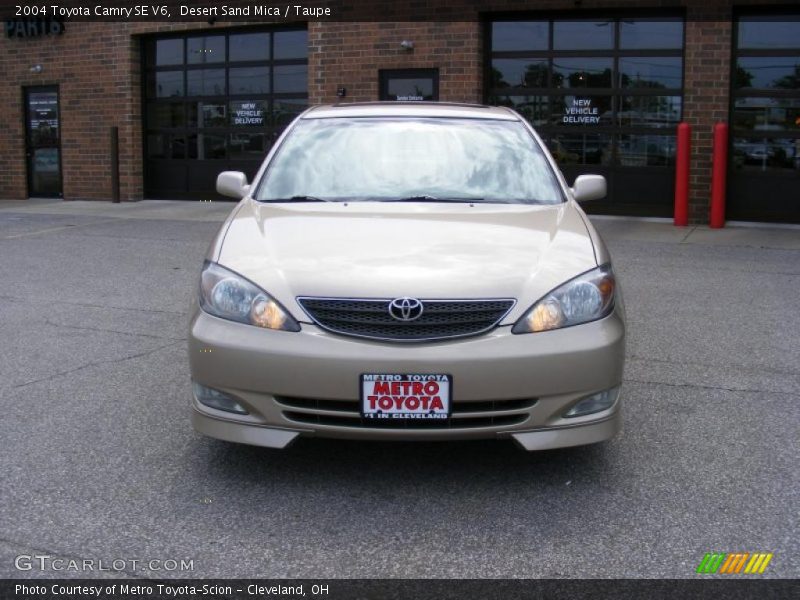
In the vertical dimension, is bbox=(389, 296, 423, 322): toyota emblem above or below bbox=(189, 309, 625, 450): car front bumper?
above

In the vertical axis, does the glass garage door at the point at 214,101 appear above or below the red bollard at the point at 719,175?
above

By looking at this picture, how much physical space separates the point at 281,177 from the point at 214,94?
1313 centimetres

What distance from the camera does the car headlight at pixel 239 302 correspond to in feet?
11.9

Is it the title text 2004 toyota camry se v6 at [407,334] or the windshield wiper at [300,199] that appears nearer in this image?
the title text 2004 toyota camry se v6 at [407,334]

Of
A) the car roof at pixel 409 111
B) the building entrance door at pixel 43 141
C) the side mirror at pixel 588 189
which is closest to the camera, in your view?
the side mirror at pixel 588 189

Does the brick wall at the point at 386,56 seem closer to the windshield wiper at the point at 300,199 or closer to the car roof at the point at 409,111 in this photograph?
the car roof at the point at 409,111

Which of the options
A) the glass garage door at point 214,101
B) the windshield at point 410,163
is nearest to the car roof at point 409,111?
the windshield at point 410,163

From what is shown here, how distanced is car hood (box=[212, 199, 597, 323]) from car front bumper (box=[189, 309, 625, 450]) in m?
0.17

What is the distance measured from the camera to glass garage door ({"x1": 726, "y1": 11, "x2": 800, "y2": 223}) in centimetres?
1349

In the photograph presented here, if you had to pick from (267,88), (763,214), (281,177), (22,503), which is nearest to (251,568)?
(22,503)

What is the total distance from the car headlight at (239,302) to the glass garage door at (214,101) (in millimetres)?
13043

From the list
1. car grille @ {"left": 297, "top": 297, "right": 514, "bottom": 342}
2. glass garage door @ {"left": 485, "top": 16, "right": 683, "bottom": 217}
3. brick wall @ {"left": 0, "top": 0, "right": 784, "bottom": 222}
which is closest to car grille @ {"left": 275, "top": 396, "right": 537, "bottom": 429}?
car grille @ {"left": 297, "top": 297, "right": 514, "bottom": 342}
